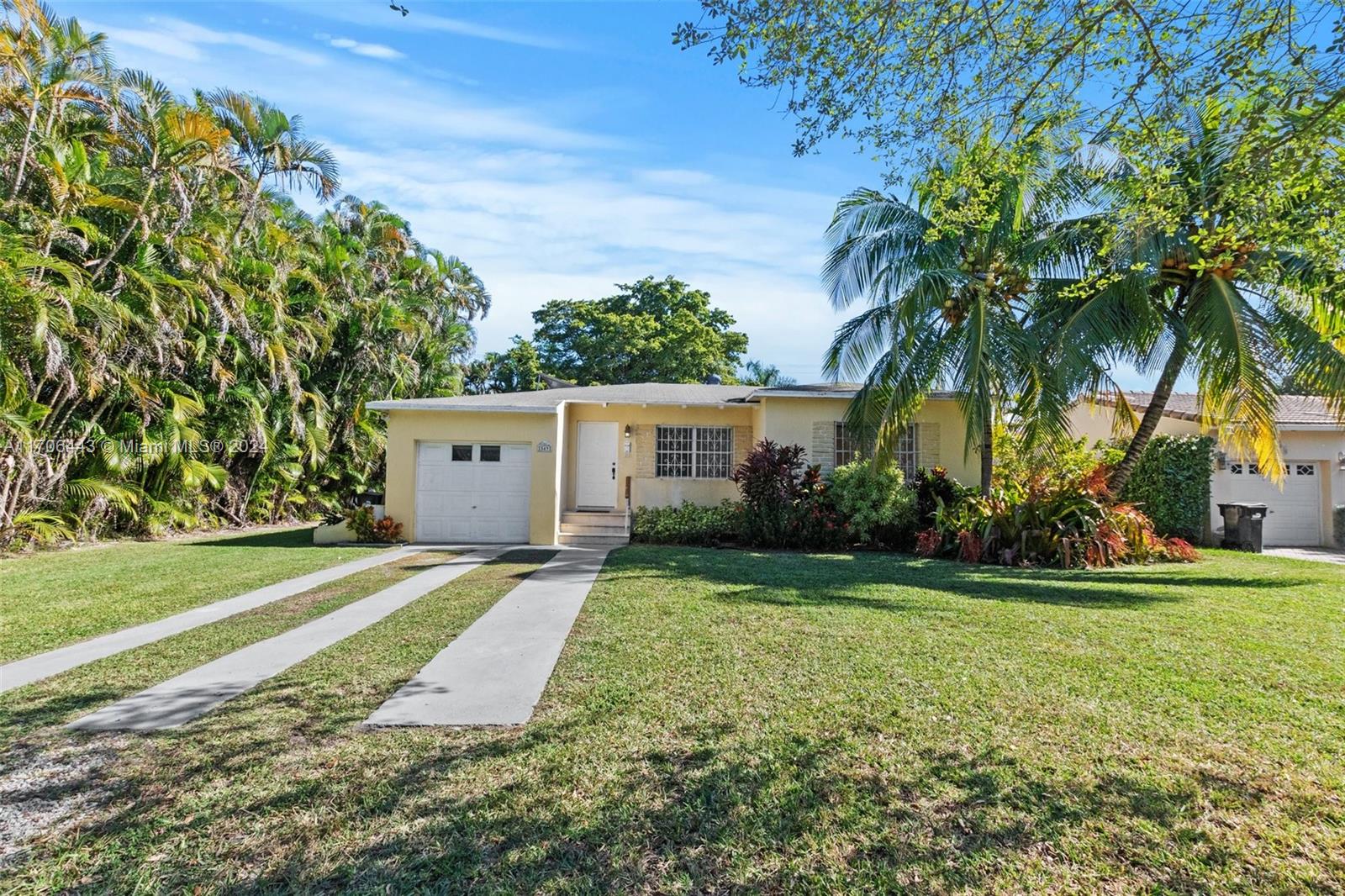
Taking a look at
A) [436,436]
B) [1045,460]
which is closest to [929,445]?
[1045,460]

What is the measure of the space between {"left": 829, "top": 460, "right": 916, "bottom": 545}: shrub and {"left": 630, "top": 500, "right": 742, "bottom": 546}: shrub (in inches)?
82.1

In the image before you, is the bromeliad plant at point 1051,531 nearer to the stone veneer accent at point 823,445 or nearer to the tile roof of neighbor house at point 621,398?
the stone veneer accent at point 823,445

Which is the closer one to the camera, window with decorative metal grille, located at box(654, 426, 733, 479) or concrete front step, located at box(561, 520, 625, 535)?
concrete front step, located at box(561, 520, 625, 535)

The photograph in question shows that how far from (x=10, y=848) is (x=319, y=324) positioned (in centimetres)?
1654

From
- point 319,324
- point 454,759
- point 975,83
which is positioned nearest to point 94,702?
point 454,759

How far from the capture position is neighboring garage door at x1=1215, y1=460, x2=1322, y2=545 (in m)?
14.7

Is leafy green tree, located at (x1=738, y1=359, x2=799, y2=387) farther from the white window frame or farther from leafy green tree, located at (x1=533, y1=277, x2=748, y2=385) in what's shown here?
the white window frame

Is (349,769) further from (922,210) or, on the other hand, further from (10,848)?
(922,210)

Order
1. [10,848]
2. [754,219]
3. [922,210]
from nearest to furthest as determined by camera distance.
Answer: [10,848] → [754,219] → [922,210]

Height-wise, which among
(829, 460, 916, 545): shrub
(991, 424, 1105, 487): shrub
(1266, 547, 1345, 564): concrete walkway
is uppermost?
(991, 424, 1105, 487): shrub

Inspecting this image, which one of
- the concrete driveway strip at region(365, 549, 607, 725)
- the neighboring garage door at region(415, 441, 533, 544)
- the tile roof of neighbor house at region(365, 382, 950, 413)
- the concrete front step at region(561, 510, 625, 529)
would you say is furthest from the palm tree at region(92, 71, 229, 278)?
the concrete driveway strip at region(365, 549, 607, 725)

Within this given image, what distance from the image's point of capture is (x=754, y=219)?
868cm

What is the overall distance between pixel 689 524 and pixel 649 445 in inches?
97.7

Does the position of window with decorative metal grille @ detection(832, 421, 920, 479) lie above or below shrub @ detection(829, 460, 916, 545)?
above
